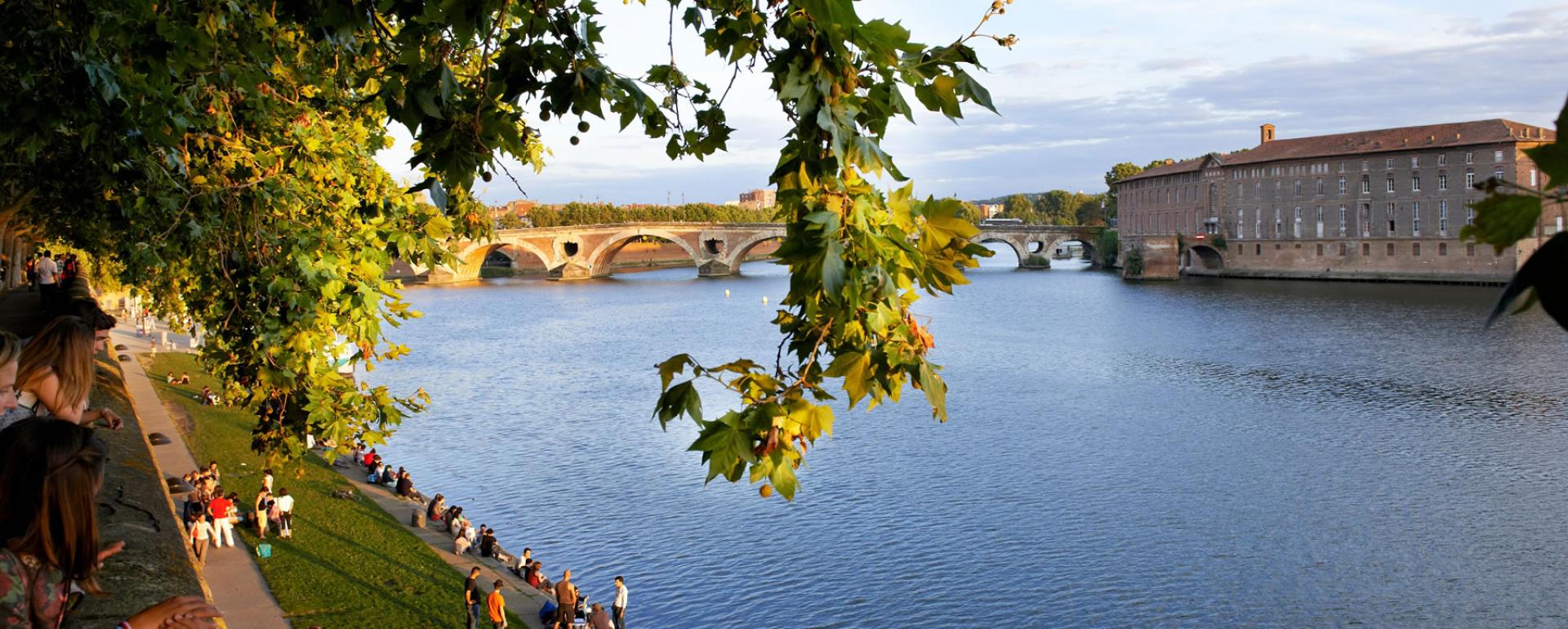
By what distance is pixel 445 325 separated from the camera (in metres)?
56.2

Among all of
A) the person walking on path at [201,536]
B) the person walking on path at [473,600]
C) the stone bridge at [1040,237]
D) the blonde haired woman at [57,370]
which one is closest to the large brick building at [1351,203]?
the stone bridge at [1040,237]

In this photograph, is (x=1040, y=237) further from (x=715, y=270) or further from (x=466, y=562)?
(x=466, y=562)

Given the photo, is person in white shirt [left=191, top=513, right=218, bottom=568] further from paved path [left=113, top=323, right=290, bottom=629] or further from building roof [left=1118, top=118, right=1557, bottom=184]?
building roof [left=1118, top=118, right=1557, bottom=184]

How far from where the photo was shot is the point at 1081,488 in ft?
77.3

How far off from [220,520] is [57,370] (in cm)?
1183

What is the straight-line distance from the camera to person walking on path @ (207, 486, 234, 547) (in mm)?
→ 16098

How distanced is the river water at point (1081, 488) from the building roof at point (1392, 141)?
26431mm

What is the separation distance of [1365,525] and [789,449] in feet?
68.9

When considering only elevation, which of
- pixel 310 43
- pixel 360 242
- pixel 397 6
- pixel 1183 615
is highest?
pixel 310 43

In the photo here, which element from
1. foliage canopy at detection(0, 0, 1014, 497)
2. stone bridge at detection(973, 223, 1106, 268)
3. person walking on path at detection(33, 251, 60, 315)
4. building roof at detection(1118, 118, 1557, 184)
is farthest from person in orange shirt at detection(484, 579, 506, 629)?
stone bridge at detection(973, 223, 1106, 268)

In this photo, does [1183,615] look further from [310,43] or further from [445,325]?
[445,325]

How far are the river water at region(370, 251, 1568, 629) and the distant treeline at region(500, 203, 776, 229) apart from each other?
63.4m

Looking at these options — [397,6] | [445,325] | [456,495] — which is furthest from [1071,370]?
[397,6]

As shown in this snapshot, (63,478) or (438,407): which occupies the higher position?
(63,478)
